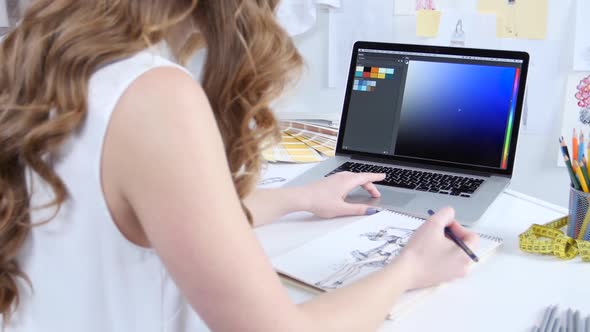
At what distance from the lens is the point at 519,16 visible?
1.45 m

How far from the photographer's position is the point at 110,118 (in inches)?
19.8

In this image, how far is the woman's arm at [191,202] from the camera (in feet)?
1.58

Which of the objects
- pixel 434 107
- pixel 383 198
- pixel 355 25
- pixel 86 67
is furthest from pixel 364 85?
pixel 86 67

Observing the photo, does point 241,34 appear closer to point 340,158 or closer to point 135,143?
point 135,143

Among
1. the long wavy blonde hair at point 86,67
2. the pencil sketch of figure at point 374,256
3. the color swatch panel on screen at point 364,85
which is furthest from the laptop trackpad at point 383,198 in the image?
the long wavy blonde hair at point 86,67

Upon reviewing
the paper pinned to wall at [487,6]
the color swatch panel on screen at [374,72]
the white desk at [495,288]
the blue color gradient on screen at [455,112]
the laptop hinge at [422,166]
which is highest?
the paper pinned to wall at [487,6]

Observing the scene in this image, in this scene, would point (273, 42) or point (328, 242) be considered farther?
point (328, 242)

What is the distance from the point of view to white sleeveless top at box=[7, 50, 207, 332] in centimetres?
52

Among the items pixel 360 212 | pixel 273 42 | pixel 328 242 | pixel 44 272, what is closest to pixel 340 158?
pixel 360 212

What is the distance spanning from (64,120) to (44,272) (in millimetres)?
168

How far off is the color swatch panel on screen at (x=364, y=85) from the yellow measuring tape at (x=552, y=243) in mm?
428

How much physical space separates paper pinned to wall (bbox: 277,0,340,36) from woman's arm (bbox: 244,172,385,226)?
2.22ft

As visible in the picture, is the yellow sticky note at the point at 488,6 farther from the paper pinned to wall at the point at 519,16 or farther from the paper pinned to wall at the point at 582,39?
the paper pinned to wall at the point at 582,39

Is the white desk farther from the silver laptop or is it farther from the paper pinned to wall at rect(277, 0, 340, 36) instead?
the paper pinned to wall at rect(277, 0, 340, 36)
